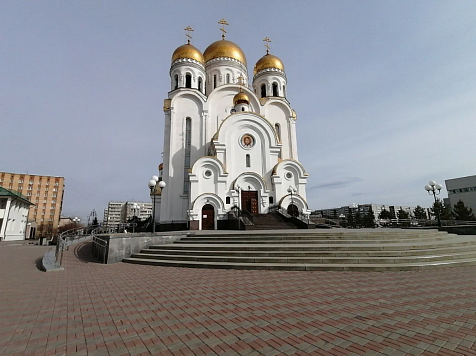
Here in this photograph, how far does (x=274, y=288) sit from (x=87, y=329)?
360 centimetres

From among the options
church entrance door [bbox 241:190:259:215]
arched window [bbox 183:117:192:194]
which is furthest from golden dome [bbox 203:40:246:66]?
church entrance door [bbox 241:190:259:215]

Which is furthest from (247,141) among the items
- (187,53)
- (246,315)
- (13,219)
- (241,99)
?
(13,219)

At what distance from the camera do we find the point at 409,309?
3.94 metres

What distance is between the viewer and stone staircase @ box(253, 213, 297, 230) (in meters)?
18.5

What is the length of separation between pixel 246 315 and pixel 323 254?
16.9 feet

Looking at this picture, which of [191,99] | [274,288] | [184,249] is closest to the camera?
[274,288]

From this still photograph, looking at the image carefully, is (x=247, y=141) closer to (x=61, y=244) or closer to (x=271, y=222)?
(x=271, y=222)

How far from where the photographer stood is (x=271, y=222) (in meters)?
19.5

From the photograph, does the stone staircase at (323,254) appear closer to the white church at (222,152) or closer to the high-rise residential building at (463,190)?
the white church at (222,152)

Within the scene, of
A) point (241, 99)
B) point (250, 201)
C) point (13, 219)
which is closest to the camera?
point (250, 201)

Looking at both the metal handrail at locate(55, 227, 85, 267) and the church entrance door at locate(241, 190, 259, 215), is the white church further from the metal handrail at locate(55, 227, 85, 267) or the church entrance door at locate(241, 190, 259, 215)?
the metal handrail at locate(55, 227, 85, 267)

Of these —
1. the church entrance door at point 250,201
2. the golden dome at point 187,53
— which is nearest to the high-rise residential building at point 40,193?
the golden dome at point 187,53

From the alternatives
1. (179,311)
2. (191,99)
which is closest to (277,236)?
(179,311)

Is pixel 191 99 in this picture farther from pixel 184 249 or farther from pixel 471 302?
pixel 471 302
